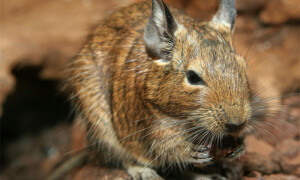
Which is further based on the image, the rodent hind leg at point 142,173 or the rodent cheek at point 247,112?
the rodent hind leg at point 142,173

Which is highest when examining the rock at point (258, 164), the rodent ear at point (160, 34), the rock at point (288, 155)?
the rodent ear at point (160, 34)

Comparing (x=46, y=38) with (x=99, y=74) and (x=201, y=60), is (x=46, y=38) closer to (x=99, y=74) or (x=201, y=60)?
(x=99, y=74)

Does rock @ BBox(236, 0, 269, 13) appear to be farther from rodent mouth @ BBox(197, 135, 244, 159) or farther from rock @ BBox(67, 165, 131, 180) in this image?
rock @ BBox(67, 165, 131, 180)

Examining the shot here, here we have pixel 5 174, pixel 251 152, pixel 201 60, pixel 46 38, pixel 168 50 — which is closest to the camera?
pixel 201 60

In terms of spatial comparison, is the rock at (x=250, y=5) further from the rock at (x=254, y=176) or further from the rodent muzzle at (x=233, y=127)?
the rodent muzzle at (x=233, y=127)

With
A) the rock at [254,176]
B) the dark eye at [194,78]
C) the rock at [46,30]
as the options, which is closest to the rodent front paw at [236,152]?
the rock at [254,176]

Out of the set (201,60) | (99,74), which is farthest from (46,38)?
(201,60)

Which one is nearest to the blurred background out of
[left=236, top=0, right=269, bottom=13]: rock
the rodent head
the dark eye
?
[left=236, top=0, right=269, bottom=13]: rock
